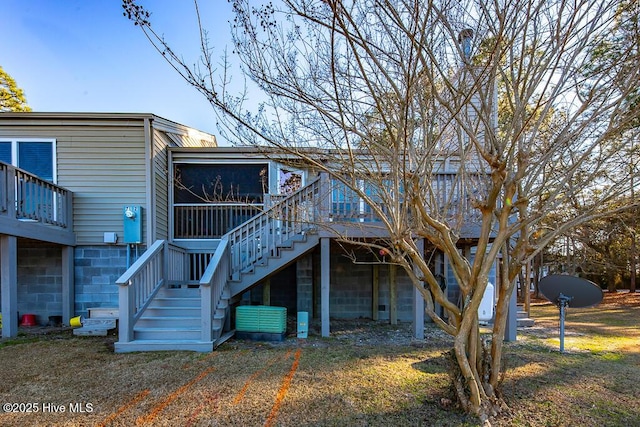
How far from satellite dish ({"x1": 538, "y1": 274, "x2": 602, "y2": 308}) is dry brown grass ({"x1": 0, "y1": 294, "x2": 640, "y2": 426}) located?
2.74ft

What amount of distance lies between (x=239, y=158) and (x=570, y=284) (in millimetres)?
7267

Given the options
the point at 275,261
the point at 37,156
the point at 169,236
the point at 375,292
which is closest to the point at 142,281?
the point at 275,261

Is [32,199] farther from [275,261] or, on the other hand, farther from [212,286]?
[275,261]

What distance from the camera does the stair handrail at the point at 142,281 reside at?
5691 mm

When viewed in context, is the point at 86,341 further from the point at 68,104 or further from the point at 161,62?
the point at 68,104

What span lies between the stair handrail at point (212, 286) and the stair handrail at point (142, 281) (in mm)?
1108

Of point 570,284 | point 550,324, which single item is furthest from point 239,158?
point 550,324

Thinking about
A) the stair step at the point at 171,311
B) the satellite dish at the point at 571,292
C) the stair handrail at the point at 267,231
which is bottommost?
the stair step at the point at 171,311

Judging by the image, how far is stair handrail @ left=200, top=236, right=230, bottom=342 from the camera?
18.7 ft

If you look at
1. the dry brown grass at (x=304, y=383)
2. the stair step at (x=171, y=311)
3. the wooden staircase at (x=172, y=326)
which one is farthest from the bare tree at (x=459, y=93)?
the stair step at (x=171, y=311)

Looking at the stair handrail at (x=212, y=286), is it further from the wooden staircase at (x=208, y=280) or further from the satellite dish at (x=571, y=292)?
the satellite dish at (x=571, y=292)

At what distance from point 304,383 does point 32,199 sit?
6.68m

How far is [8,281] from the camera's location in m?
6.71

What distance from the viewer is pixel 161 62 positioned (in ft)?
11.9
